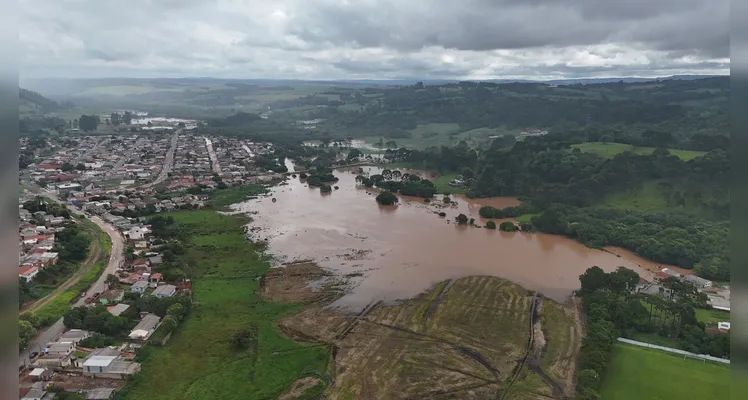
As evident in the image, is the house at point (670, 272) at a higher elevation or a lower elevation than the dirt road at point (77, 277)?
lower

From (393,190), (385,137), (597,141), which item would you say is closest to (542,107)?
(385,137)

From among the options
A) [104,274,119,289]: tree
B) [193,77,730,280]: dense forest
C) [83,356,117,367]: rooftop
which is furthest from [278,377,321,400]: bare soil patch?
[193,77,730,280]: dense forest

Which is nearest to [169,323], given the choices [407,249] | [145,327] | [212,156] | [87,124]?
[145,327]

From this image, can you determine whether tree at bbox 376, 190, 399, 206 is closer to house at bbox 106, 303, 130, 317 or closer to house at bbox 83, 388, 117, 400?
house at bbox 106, 303, 130, 317

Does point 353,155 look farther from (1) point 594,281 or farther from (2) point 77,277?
(1) point 594,281

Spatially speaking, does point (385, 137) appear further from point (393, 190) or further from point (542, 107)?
point (393, 190)

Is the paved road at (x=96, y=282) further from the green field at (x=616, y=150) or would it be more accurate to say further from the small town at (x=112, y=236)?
the green field at (x=616, y=150)

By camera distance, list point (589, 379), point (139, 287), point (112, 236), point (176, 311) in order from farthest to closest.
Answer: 1. point (112, 236)
2. point (139, 287)
3. point (176, 311)
4. point (589, 379)

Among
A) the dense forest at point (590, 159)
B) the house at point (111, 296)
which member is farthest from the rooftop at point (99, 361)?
the dense forest at point (590, 159)
